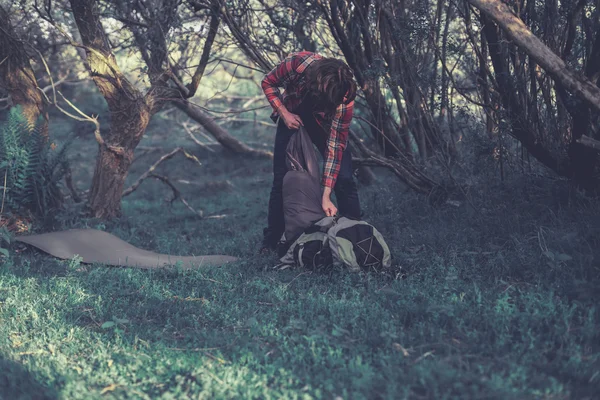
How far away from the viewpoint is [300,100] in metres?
4.84

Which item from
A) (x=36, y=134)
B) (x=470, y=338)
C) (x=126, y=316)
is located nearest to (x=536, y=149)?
(x=470, y=338)

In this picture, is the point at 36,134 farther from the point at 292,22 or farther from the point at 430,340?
the point at 430,340

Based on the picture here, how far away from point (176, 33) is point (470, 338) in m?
4.86

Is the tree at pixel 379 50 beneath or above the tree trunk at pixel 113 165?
above

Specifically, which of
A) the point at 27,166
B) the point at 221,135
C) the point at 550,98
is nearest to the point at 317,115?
the point at 550,98

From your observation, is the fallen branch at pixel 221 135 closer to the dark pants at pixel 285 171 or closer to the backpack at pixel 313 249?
the dark pants at pixel 285 171

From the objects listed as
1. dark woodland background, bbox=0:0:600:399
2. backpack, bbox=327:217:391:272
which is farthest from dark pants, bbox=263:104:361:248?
backpack, bbox=327:217:391:272

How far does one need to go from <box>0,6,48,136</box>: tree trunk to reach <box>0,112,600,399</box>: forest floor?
2.29m

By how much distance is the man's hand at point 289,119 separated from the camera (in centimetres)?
476

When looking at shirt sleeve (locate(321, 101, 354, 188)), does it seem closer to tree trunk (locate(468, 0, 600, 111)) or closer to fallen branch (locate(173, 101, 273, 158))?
tree trunk (locate(468, 0, 600, 111))

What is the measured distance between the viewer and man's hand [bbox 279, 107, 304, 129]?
4.76 m

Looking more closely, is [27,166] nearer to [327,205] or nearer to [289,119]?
[289,119]

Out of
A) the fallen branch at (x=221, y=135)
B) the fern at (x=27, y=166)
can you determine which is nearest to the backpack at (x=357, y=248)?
the fern at (x=27, y=166)

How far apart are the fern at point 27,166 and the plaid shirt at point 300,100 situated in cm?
278
